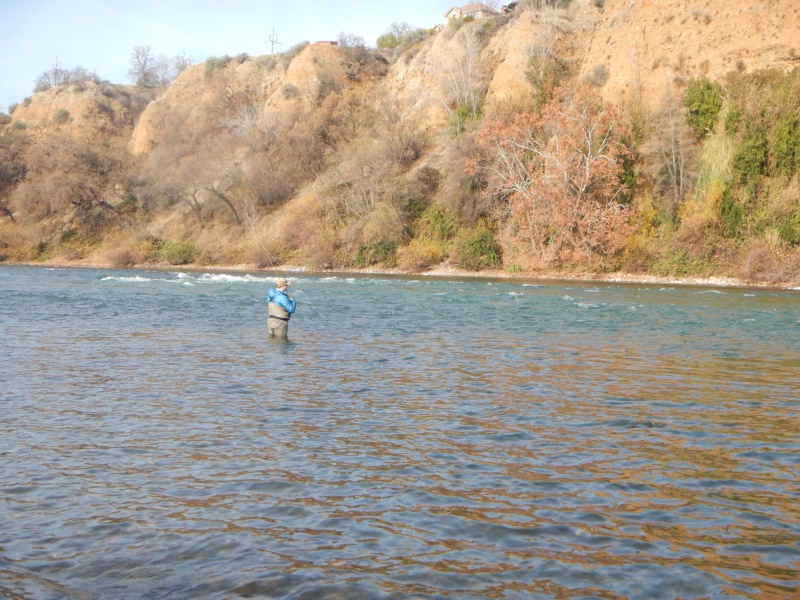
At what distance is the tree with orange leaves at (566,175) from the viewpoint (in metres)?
40.7

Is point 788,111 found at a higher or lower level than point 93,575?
higher

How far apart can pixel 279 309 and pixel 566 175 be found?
2742 cm

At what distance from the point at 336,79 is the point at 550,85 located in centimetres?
2437

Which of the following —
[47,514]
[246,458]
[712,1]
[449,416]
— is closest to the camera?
[47,514]

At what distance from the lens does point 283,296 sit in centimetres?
1661

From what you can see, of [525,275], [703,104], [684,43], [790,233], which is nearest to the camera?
[790,233]

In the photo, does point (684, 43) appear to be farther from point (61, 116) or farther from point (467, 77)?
point (61, 116)

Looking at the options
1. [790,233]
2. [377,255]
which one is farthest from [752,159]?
[377,255]

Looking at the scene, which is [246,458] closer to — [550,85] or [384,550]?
[384,550]

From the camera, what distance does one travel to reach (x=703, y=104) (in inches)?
1658

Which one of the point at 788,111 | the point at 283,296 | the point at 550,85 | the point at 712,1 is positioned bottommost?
the point at 283,296

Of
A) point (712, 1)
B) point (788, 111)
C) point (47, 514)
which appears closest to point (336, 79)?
point (712, 1)

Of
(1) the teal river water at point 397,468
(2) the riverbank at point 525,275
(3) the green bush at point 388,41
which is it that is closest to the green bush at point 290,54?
(3) the green bush at point 388,41

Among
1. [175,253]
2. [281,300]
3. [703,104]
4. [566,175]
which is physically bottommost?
[281,300]
